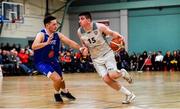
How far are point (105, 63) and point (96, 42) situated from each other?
456mm

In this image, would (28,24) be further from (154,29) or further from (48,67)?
(48,67)

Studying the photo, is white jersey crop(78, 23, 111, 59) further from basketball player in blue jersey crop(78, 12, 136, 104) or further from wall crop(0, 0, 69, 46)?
wall crop(0, 0, 69, 46)

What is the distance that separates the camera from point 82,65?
100 feet

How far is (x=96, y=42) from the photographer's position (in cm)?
824

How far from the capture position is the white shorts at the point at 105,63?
8176 mm

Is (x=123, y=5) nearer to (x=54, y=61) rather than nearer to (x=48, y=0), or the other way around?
(x=48, y=0)

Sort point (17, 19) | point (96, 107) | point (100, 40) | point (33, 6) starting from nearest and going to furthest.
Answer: point (96, 107) → point (100, 40) → point (17, 19) → point (33, 6)

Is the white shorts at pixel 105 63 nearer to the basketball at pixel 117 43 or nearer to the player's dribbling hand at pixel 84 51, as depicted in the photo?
the basketball at pixel 117 43

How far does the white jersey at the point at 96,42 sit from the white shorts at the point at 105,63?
0.08m

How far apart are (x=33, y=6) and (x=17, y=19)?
4.21 meters

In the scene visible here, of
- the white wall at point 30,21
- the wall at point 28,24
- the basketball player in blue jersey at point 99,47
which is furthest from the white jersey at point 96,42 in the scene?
the white wall at point 30,21

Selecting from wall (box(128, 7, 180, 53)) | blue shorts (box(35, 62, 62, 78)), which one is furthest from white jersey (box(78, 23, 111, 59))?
wall (box(128, 7, 180, 53))

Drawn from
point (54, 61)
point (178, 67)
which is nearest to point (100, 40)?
point (54, 61)

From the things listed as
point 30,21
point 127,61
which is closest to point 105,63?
point 127,61
